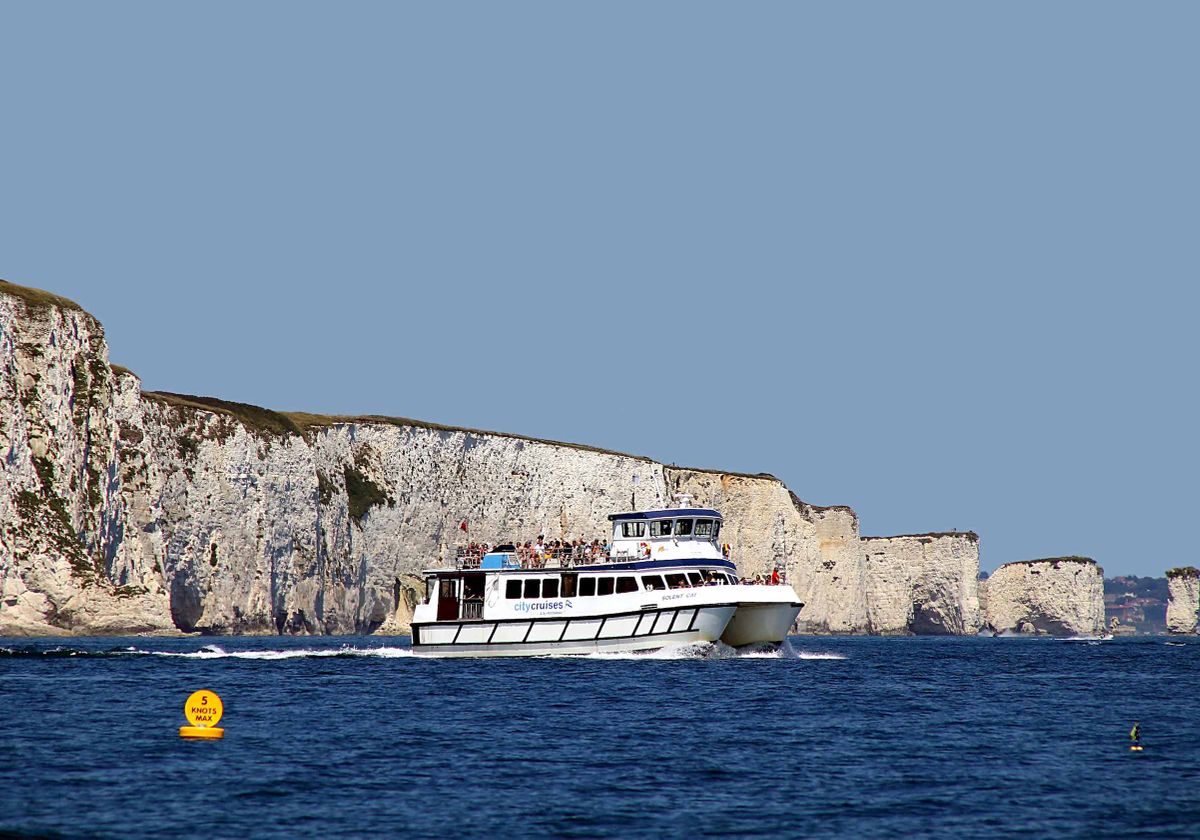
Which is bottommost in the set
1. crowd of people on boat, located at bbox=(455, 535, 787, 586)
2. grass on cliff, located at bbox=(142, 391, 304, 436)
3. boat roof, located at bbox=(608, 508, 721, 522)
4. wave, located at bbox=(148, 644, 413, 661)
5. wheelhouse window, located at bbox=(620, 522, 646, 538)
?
wave, located at bbox=(148, 644, 413, 661)

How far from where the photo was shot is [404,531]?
4670 inches

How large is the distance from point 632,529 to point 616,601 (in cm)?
399

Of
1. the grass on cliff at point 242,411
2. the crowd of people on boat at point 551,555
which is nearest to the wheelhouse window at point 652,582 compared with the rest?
the crowd of people on boat at point 551,555

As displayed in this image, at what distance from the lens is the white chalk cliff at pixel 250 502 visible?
265 ft

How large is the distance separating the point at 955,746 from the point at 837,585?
124 meters

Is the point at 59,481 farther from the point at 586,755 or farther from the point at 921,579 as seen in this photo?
the point at 921,579

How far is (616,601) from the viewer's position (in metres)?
57.9

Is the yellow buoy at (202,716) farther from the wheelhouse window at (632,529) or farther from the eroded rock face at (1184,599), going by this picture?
the eroded rock face at (1184,599)

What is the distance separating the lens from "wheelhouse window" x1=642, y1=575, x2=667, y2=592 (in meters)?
57.8

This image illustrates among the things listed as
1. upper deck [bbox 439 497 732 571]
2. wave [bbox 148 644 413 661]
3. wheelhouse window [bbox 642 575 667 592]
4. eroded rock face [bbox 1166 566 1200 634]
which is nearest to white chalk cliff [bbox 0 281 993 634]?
wave [bbox 148 644 413 661]

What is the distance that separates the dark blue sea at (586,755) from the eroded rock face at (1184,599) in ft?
467

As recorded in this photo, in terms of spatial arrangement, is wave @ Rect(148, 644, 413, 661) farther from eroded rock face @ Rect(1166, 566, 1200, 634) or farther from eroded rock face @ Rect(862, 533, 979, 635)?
eroded rock face @ Rect(1166, 566, 1200, 634)

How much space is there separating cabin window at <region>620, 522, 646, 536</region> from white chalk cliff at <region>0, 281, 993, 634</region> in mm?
33895

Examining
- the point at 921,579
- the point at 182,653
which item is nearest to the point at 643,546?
the point at 182,653
